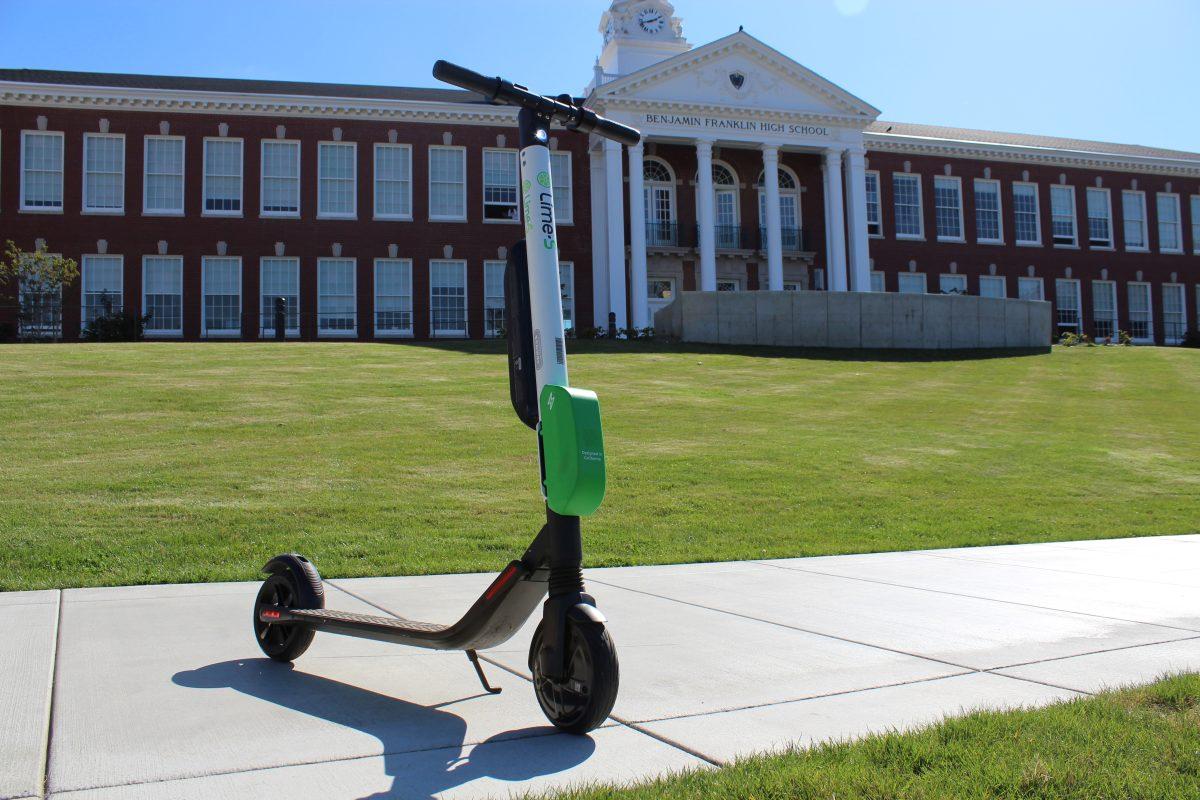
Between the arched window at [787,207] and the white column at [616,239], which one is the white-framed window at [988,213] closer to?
the arched window at [787,207]

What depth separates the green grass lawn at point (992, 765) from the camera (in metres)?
2.67

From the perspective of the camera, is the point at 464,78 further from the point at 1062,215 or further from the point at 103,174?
the point at 1062,215

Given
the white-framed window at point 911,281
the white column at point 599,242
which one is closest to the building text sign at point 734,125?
the white column at point 599,242

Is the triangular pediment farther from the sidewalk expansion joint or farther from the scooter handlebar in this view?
the scooter handlebar

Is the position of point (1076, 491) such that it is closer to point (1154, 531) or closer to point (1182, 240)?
point (1154, 531)

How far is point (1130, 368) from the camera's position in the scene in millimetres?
26594

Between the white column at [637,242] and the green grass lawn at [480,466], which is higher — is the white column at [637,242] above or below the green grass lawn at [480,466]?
above

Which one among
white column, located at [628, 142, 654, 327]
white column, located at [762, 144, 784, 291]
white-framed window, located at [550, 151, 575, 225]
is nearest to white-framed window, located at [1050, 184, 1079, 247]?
white column, located at [762, 144, 784, 291]

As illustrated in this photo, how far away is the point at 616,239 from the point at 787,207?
9.43m

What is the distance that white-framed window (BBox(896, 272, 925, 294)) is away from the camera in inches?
1690

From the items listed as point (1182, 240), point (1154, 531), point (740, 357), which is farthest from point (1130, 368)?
point (1182, 240)

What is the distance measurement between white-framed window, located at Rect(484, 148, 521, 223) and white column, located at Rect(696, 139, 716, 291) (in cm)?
683

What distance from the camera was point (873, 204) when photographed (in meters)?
42.6

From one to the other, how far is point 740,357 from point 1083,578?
730 inches
